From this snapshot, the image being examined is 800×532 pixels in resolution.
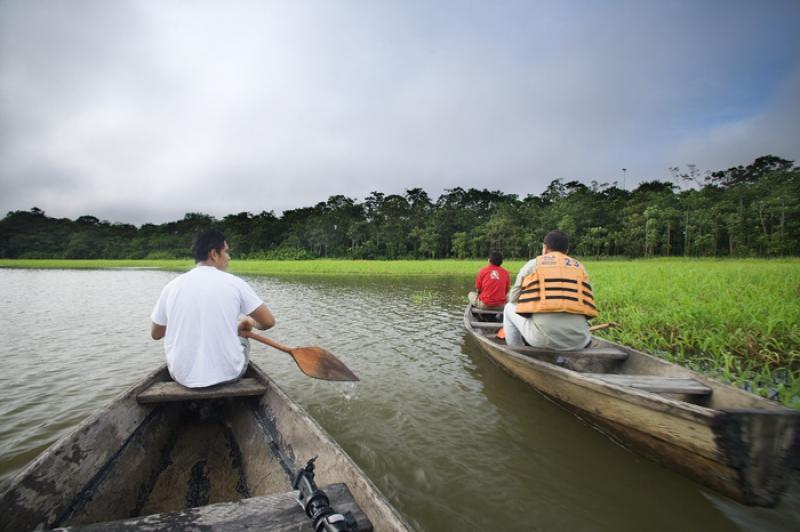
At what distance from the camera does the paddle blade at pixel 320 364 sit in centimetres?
376

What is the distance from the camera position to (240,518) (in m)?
1.50

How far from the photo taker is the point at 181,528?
4.71ft

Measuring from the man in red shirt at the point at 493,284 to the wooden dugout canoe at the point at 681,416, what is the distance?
3120mm

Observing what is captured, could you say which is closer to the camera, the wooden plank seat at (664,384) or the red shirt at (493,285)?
the wooden plank seat at (664,384)

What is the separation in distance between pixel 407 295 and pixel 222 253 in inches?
413

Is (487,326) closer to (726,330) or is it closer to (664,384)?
(664,384)

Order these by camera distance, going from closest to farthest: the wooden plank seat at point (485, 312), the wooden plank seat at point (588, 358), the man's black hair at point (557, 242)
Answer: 1. the wooden plank seat at point (588, 358)
2. the man's black hair at point (557, 242)
3. the wooden plank seat at point (485, 312)

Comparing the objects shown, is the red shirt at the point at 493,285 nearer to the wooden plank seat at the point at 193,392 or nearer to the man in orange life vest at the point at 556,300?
the man in orange life vest at the point at 556,300

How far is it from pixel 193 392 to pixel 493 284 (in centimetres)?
588

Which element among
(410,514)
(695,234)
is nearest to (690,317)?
(410,514)

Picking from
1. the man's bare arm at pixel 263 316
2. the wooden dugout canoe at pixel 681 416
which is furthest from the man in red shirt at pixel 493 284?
the man's bare arm at pixel 263 316

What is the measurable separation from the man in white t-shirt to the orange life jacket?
9.62ft

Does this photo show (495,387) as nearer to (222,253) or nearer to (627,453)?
(627,453)

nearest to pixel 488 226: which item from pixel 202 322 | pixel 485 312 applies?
pixel 485 312
